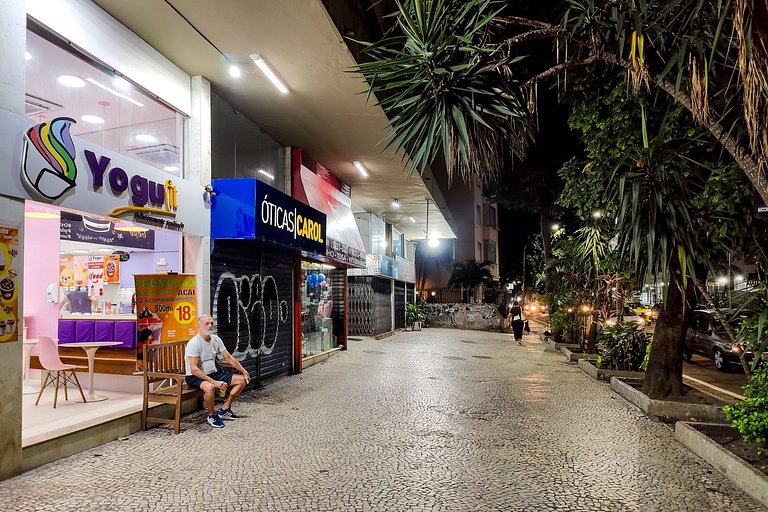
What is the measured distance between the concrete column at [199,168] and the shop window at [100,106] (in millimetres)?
149

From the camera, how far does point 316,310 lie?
1405cm

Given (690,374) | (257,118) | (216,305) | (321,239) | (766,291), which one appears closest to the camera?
(766,291)

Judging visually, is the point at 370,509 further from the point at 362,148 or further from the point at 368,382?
the point at 362,148

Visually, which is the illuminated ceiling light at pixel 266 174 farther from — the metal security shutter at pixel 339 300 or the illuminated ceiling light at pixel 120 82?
the metal security shutter at pixel 339 300

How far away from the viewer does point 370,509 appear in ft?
14.0

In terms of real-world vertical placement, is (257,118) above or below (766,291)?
above

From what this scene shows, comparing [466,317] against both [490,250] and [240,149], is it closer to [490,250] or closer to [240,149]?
[490,250]

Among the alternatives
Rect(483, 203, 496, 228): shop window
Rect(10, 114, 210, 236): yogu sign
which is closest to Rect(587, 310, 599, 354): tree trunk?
Rect(10, 114, 210, 236): yogu sign

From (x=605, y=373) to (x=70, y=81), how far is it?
423 inches

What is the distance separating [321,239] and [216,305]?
3.54 metres

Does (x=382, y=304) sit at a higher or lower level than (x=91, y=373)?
higher

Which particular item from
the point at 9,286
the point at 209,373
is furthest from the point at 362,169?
the point at 9,286

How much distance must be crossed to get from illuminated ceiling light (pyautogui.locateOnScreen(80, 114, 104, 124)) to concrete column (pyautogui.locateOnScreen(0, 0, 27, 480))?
132 centimetres

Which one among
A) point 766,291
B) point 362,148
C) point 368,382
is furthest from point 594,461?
point 362,148
